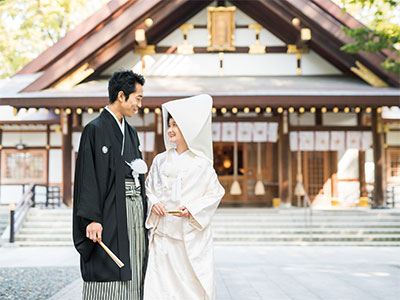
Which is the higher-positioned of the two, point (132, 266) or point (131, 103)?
point (131, 103)

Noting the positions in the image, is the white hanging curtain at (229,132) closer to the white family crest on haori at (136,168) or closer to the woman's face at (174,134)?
the woman's face at (174,134)

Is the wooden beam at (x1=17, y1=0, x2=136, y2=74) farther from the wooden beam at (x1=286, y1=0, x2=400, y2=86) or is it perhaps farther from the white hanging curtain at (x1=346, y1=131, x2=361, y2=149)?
the white hanging curtain at (x1=346, y1=131, x2=361, y2=149)

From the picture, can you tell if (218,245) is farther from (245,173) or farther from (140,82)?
(140,82)

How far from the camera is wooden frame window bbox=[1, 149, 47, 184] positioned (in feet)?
50.1

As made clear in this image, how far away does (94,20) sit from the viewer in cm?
1252

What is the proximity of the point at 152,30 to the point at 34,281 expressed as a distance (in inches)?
352

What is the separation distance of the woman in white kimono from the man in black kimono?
0.72 feet

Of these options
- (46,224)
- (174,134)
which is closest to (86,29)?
(46,224)

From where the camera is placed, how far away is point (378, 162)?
12.7 meters

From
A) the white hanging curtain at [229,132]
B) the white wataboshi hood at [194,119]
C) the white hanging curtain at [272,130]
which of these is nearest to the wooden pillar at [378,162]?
the white hanging curtain at [272,130]

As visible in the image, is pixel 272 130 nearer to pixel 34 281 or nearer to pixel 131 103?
pixel 34 281

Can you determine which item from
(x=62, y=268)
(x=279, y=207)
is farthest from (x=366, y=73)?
(x=62, y=268)

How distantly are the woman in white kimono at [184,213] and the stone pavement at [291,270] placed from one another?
193 centimetres

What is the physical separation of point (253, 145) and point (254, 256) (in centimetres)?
642
